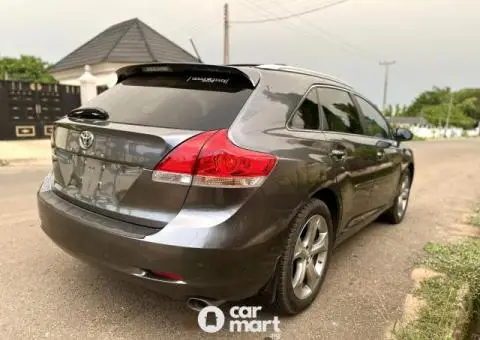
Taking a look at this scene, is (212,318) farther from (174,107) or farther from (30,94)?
(30,94)

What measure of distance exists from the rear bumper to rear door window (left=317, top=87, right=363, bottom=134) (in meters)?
1.28

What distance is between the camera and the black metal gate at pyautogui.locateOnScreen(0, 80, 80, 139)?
14391 mm

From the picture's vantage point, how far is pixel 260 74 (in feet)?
9.05

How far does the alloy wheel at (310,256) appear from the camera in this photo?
2.79 m

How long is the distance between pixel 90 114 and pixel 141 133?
59cm

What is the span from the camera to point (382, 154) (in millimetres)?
4215

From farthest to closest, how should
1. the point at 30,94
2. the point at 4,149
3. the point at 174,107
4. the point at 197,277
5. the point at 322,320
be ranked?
the point at 30,94 → the point at 4,149 → the point at 322,320 → the point at 174,107 → the point at 197,277

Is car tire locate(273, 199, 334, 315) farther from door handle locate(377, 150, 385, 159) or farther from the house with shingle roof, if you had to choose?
the house with shingle roof

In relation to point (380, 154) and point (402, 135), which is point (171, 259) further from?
point (402, 135)

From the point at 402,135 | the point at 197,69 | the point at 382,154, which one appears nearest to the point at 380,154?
the point at 382,154

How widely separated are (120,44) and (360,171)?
902 inches

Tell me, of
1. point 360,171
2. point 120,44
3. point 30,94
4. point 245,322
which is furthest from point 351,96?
point 120,44

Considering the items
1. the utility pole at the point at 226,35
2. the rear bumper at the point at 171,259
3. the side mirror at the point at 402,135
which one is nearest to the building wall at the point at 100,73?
the utility pole at the point at 226,35

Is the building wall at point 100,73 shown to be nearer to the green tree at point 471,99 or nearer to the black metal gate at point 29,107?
the black metal gate at point 29,107
